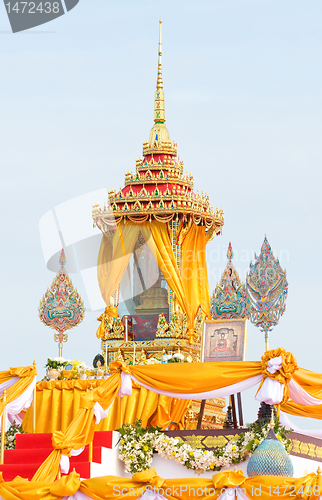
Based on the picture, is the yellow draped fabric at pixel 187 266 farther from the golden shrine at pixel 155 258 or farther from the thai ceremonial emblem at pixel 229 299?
the thai ceremonial emblem at pixel 229 299

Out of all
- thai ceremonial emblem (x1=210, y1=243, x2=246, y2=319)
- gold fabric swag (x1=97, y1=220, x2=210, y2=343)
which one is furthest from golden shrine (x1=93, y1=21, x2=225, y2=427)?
thai ceremonial emblem (x1=210, y1=243, x2=246, y2=319)

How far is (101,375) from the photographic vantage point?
53.5 ft

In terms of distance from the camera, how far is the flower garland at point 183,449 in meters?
13.6

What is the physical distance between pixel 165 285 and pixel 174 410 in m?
4.98

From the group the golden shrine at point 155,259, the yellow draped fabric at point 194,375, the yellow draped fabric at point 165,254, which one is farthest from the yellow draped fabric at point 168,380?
the yellow draped fabric at point 165,254

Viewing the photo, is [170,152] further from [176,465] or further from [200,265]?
[176,465]

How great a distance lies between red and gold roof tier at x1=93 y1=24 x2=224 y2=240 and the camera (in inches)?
792

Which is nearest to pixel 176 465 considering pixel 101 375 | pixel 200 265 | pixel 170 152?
pixel 101 375

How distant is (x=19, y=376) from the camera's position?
14.9 metres

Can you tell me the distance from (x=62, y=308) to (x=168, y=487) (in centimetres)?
812

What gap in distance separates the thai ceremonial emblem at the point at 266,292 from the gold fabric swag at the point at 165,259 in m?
3.79

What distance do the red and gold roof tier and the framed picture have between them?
4956mm

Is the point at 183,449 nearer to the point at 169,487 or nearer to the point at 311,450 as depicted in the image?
the point at 311,450

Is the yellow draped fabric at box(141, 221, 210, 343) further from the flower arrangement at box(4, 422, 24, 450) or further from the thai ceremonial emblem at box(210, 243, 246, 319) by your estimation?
the flower arrangement at box(4, 422, 24, 450)
